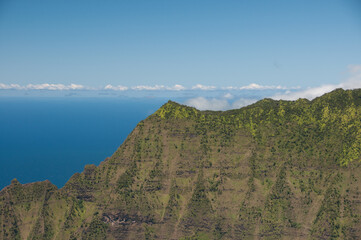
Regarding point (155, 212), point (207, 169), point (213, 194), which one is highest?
point (207, 169)

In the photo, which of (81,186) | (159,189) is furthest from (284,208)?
(81,186)

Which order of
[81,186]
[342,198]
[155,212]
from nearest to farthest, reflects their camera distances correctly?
1. [342,198]
2. [155,212]
3. [81,186]

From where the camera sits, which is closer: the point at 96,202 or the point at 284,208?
the point at 284,208

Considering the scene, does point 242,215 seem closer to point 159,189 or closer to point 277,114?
point 159,189

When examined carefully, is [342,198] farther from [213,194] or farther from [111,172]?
[111,172]

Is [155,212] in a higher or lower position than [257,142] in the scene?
lower

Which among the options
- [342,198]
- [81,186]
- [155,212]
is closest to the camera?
[342,198]
